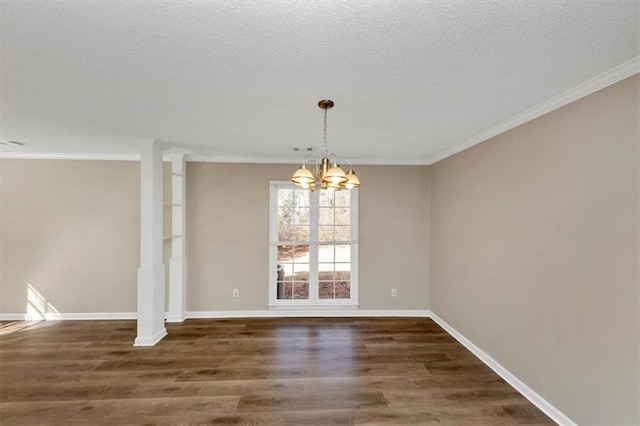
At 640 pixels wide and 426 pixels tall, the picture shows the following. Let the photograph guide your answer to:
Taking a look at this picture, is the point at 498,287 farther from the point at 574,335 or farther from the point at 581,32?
the point at 581,32

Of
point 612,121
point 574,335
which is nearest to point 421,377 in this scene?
point 574,335

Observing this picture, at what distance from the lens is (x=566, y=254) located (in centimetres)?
210

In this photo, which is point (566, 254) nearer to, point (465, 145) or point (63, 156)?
point (465, 145)

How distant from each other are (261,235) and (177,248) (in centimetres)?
124

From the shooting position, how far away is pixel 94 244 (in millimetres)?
4211

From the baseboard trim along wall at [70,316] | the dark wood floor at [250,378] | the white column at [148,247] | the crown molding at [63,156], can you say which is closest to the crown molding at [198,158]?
the crown molding at [63,156]

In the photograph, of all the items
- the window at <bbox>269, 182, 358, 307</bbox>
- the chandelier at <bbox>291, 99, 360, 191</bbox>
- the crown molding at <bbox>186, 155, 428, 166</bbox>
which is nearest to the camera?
the chandelier at <bbox>291, 99, 360, 191</bbox>

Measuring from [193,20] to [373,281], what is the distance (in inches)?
157

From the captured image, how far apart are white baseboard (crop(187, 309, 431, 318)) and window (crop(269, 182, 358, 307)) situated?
0.45 feet

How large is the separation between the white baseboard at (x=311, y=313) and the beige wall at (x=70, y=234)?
1221mm

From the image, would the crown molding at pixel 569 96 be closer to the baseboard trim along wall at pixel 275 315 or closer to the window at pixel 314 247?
the window at pixel 314 247

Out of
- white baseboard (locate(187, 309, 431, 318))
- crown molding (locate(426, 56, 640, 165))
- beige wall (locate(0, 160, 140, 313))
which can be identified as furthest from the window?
beige wall (locate(0, 160, 140, 313))

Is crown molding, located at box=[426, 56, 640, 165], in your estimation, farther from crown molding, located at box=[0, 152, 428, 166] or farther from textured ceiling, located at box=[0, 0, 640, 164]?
crown molding, located at box=[0, 152, 428, 166]

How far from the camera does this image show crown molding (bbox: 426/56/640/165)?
1.69 metres
